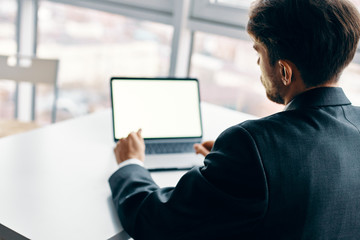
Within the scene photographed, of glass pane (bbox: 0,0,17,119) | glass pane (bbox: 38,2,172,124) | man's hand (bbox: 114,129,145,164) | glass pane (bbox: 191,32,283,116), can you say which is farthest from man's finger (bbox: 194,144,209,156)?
glass pane (bbox: 0,0,17,119)

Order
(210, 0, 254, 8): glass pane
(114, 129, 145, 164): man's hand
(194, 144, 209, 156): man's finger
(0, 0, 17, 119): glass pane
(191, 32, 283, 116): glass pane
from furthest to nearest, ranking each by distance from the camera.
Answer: (0, 0, 17, 119): glass pane
(191, 32, 283, 116): glass pane
(210, 0, 254, 8): glass pane
(194, 144, 209, 156): man's finger
(114, 129, 145, 164): man's hand

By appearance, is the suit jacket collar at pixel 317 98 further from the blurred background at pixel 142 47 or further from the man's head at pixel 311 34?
the blurred background at pixel 142 47

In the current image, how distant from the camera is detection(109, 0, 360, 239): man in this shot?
2.43 ft

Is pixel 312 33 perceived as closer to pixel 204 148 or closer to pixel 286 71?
pixel 286 71

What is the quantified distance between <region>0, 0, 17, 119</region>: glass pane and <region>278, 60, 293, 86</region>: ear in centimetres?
222

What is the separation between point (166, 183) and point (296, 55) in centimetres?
58

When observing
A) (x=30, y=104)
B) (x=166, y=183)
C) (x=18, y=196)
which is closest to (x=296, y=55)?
(x=166, y=183)

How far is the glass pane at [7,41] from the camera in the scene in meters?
2.77

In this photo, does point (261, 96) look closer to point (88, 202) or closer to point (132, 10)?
point (132, 10)

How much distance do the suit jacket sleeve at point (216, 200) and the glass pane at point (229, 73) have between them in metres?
1.41

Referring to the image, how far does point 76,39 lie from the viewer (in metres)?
2.77

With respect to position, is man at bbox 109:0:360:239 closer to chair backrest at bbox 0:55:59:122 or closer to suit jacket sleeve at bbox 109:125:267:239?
suit jacket sleeve at bbox 109:125:267:239

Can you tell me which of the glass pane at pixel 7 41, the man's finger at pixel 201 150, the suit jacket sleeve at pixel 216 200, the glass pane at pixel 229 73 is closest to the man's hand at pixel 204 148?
the man's finger at pixel 201 150

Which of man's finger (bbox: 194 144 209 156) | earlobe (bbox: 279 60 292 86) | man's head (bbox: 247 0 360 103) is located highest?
man's head (bbox: 247 0 360 103)
